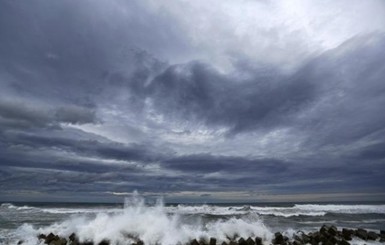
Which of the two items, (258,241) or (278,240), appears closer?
(258,241)

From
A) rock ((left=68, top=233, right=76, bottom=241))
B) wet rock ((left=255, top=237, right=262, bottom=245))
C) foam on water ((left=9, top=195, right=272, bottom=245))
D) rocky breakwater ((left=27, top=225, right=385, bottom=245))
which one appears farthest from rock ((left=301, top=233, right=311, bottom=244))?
rock ((left=68, top=233, right=76, bottom=241))

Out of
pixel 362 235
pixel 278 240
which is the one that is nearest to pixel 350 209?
pixel 362 235

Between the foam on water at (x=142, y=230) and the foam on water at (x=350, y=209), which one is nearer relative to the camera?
the foam on water at (x=142, y=230)

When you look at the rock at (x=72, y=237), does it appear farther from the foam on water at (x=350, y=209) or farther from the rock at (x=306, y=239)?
the foam on water at (x=350, y=209)

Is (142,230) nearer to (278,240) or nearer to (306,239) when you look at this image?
(278,240)

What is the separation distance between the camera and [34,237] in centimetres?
1540

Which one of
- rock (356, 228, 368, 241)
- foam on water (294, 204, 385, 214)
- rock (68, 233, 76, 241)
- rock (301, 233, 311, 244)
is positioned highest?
foam on water (294, 204, 385, 214)

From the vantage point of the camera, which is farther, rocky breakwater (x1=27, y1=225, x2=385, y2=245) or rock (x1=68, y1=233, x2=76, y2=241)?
rock (x1=68, y1=233, x2=76, y2=241)

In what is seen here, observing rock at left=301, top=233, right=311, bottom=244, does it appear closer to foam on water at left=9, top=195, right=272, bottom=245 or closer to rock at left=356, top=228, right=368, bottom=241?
foam on water at left=9, top=195, right=272, bottom=245

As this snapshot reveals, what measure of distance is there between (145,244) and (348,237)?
31.6ft

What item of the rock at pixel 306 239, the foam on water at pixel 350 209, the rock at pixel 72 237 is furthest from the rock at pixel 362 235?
the foam on water at pixel 350 209

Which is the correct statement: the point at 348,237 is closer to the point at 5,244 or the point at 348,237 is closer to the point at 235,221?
the point at 235,221

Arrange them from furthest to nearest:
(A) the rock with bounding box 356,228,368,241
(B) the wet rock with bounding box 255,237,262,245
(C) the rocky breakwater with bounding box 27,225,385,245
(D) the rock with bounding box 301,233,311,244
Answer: (A) the rock with bounding box 356,228,368,241 → (D) the rock with bounding box 301,233,311,244 → (B) the wet rock with bounding box 255,237,262,245 → (C) the rocky breakwater with bounding box 27,225,385,245

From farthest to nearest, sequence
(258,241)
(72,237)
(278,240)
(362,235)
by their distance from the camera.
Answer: (362,235), (278,240), (72,237), (258,241)
